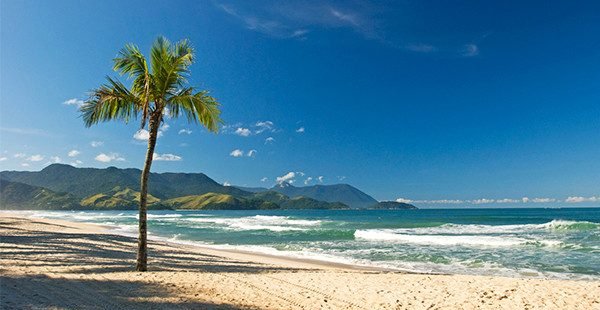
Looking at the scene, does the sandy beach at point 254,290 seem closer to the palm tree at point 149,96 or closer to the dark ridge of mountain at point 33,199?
the palm tree at point 149,96

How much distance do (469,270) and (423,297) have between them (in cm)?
800

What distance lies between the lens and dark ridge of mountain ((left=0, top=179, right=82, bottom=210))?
184750 mm

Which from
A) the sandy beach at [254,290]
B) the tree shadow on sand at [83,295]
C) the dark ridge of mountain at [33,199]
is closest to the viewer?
the tree shadow on sand at [83,295]

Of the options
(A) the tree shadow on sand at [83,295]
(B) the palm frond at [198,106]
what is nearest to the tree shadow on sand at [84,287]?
(A) the tree shadow on sand at [83,295]

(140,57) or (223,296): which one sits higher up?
(140,57)

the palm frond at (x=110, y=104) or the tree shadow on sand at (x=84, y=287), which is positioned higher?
the palm frond at (x=110, y=104)

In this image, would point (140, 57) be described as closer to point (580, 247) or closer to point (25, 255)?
point (25, 255)

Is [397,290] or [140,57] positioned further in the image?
[140,57]

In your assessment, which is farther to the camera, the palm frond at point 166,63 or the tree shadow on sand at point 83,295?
the palm frond at point 166,63

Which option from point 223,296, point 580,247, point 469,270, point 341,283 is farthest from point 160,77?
point 580,247

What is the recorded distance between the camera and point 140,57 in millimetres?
10305

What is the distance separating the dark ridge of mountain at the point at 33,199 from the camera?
185 meters

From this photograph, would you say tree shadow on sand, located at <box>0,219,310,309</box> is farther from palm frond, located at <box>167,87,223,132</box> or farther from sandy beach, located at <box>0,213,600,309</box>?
palm frond, located at <box>167,87,223,132</box>

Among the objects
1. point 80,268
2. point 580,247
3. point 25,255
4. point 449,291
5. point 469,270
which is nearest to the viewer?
point 449,291
